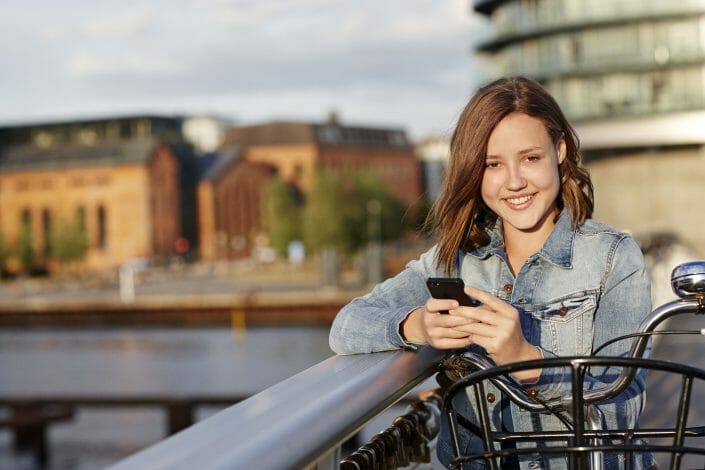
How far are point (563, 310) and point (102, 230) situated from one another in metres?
91.4

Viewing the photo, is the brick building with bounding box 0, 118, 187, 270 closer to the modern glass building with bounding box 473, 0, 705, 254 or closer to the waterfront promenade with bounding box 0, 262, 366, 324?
the waterfront promenade with bounding box 0, 262, 366, 324

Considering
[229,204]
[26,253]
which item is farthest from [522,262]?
[229,204]

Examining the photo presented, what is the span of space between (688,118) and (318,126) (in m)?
63.6

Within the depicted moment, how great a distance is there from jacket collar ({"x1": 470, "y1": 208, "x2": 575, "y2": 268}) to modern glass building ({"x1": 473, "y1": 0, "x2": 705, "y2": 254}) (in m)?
42.9

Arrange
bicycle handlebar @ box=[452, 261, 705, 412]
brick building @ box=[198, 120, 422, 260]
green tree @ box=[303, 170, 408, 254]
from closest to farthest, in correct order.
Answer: bicycle handlebar @ box=[452, 261, 705, 412] < green tree @ box=[303, 170, 408, 254] < brick building @ box=[198, 120, 422, 260]

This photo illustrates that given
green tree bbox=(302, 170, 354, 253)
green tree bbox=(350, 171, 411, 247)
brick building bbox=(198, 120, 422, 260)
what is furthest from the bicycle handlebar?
brick building bbox=(198, 120, 422, 260)

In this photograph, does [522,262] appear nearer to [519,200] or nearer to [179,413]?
[519,200]

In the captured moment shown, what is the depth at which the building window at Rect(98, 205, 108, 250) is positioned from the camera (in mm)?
91188

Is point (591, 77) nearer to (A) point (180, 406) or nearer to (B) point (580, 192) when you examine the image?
(A) point (180, 406)

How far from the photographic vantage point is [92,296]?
66688mm

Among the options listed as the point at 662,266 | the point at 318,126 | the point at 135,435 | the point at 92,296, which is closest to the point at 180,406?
the point at 662,266

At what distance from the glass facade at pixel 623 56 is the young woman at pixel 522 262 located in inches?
1730

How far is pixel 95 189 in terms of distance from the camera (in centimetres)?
9050

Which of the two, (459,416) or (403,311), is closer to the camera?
(459,416)
